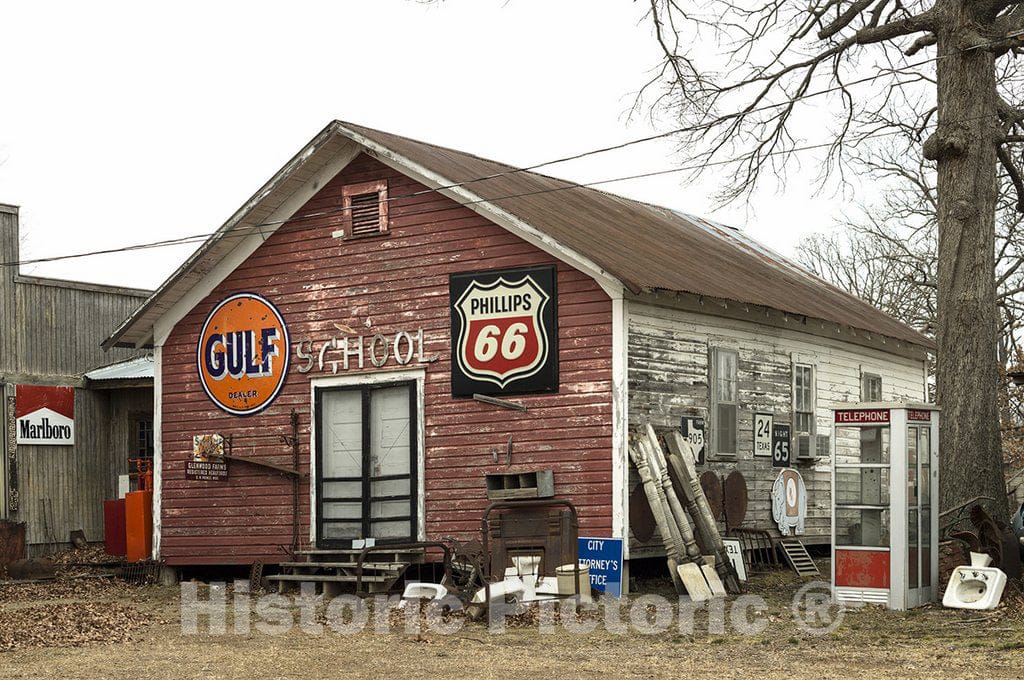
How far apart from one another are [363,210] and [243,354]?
2811 millimetres

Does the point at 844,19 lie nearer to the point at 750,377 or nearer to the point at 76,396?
the point at 750,377

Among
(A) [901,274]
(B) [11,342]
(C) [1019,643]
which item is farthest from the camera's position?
(A) [901,274]

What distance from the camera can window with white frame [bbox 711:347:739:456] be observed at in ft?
63.1

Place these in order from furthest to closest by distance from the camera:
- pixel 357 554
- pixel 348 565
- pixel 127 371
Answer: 1. pixel 127 371
2. pixel 357 554
3. pixel 348 565

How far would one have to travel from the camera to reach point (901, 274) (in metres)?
45.2

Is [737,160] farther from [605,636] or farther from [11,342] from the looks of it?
[11,342]

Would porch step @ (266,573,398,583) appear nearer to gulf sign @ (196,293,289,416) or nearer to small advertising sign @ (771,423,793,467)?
gulf sign @ (196,293,289,416)

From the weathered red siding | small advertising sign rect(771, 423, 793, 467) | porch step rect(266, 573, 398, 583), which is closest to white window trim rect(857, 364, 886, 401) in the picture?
small advertising sign rect(771, 423, 793, 467)

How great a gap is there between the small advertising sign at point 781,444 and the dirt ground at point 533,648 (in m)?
4.95

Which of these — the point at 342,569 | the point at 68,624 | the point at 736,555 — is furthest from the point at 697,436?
the point at 68,624

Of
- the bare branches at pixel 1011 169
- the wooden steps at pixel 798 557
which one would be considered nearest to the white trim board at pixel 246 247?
the wooden steps at pixel 798 557

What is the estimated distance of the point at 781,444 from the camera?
68.9 feet

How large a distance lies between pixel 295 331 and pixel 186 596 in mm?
3839

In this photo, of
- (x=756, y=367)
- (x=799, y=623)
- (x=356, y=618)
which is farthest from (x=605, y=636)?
(x=756, y=367)
